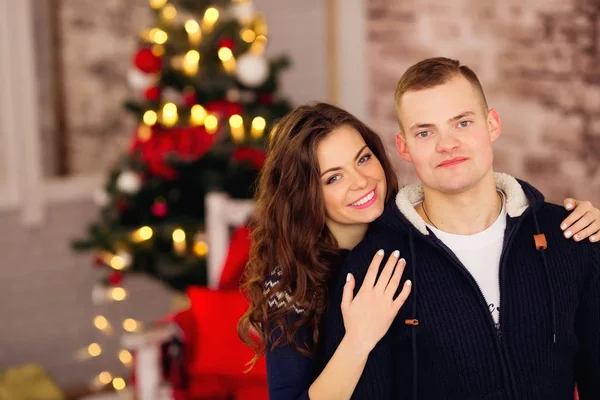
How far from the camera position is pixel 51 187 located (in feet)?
15.1

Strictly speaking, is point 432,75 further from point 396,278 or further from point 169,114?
point 169,114

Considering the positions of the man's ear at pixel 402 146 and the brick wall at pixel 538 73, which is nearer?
the man's ear at pixel 402 146

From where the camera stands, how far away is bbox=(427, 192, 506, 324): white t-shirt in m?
1.85

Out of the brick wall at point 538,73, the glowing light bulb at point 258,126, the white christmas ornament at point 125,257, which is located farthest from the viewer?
the white christmas ornament at point 125,257

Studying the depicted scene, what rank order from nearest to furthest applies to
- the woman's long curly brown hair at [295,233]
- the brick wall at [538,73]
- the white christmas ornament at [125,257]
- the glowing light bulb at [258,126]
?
the woman's long curly brown hair at [295,233] < the brick wall at [538,73] < the glowing light bulb at [258,126] < the white christmas ornament at [125,257]

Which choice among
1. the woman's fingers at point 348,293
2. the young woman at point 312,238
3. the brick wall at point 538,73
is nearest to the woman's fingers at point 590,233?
the young woman at point 312,238

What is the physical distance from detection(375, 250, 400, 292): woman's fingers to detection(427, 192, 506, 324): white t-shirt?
100 mm

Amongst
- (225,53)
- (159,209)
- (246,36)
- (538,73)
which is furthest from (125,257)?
(538,73)

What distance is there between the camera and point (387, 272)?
1.86 meters

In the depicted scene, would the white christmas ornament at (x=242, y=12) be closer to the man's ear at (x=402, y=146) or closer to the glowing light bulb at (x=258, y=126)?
the glowing light bulb at (x=258, y=126)

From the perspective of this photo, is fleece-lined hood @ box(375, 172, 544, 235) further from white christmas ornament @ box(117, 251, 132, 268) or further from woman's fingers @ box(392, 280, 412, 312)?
white christmas ornament @ box(117, 251, 132, 268)

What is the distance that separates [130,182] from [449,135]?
7.16 feet

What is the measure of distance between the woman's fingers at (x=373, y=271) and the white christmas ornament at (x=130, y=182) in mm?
2019

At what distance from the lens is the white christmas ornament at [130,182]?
3.70 metres
